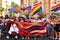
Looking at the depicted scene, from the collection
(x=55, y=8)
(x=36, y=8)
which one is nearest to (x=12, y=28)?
(x=36, y=8)

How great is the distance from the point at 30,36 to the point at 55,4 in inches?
80.7

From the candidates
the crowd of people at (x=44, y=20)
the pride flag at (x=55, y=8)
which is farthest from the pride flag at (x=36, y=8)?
the pride flag at (x=55, y=8)

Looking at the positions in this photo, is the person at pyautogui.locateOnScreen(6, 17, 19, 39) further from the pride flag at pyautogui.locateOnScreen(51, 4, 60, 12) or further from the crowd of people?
the pride flag at pyautogui.locateOnScreen(51, 4, 60, 12)

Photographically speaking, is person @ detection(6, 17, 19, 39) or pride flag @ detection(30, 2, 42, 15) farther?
pride flag @ detection(30, 2, 42, 15)

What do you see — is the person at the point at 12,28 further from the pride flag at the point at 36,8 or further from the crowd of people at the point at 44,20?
the pride flag at the point at 36,8

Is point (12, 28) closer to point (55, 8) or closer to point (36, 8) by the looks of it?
point (36, 8)

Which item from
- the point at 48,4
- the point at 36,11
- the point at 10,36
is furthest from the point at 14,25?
the point at 48,4

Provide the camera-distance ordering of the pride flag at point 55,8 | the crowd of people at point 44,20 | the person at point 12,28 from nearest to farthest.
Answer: the person at point 12,28
the crowd of people at point 44,20
the pride flag at point 55,8

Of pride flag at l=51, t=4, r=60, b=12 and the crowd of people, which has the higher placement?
pride flag at l=51, t=4, r=60, b=12

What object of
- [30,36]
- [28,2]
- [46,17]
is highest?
[28,2]

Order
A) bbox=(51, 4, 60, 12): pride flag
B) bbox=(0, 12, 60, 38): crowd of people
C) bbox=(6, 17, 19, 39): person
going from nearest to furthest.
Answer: bbox=(6, 17, 19, 39): person, bbox=(0, 12, 60, 38): crowd of people, bbox=(51, 4, 60, 12): pride flag

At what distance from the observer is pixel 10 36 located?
34.8ft

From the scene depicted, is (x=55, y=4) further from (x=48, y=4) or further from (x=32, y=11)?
(x=32, y=11)

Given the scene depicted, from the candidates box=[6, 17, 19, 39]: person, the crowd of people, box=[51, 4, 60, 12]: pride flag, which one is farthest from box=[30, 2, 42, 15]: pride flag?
box=[6, 17, 19, 39]: person
